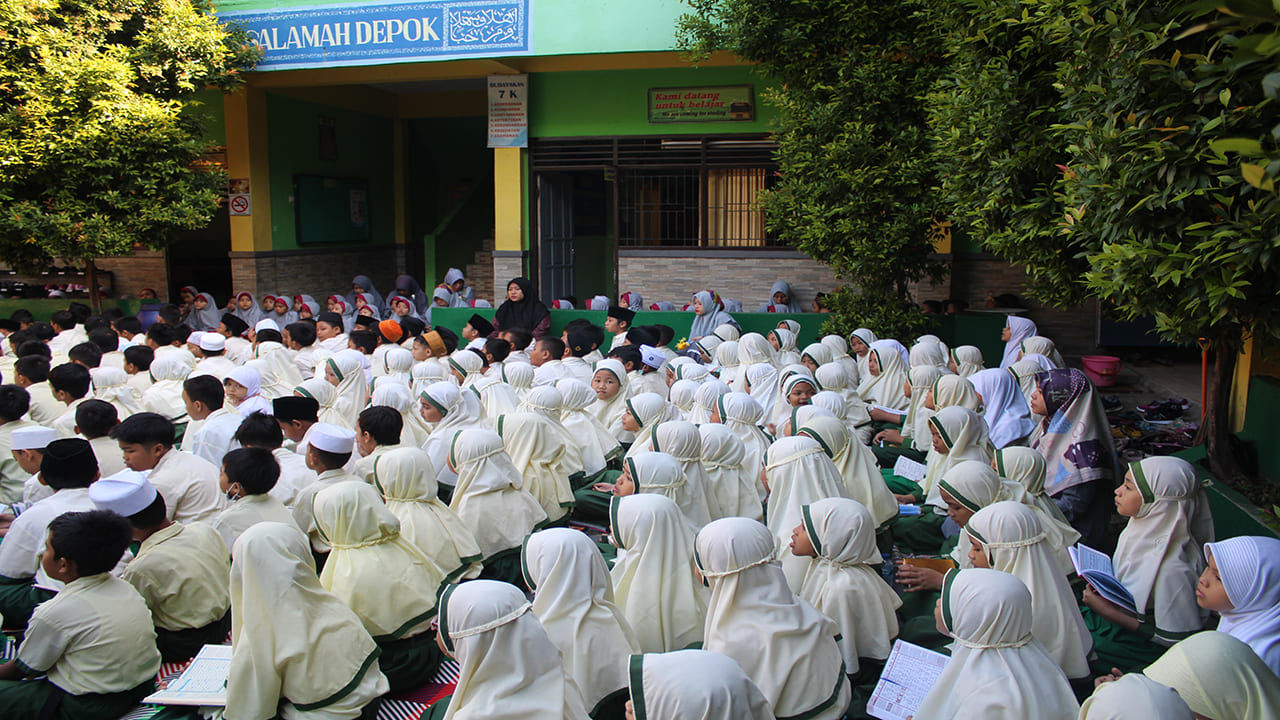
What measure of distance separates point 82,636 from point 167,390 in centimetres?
442

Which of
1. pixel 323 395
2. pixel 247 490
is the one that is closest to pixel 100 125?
pixel 323 395

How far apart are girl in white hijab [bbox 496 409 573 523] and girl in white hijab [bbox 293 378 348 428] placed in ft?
5.24

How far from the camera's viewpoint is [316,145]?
14.8 metres

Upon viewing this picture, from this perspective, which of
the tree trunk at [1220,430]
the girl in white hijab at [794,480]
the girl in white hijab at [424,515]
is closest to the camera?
the girl in white hijab at [424,515]

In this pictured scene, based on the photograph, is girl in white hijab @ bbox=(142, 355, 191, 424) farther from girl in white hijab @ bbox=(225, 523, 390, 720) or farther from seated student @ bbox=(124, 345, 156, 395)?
girl in white hijab @ bbox=(225, 523, 390, 720)

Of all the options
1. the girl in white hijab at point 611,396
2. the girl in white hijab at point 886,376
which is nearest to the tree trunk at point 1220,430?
the girl in white hijab at point 886,376

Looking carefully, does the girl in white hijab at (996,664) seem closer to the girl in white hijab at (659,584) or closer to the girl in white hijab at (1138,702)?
the girl in white hijab at (1138,702)

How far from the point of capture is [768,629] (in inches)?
120

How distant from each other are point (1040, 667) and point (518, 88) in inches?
452

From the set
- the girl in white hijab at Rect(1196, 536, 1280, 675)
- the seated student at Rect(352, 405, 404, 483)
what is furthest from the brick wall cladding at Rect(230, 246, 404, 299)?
the girl in white hijab at Rect(1196, 536, 1280, 675)

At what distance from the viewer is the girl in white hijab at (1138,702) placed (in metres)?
2.12

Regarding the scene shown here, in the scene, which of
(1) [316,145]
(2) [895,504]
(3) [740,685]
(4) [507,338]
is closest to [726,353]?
(4) [507,338]

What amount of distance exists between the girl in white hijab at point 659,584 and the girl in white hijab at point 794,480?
0.94 meters

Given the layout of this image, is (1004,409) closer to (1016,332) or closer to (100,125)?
(1016,332)
